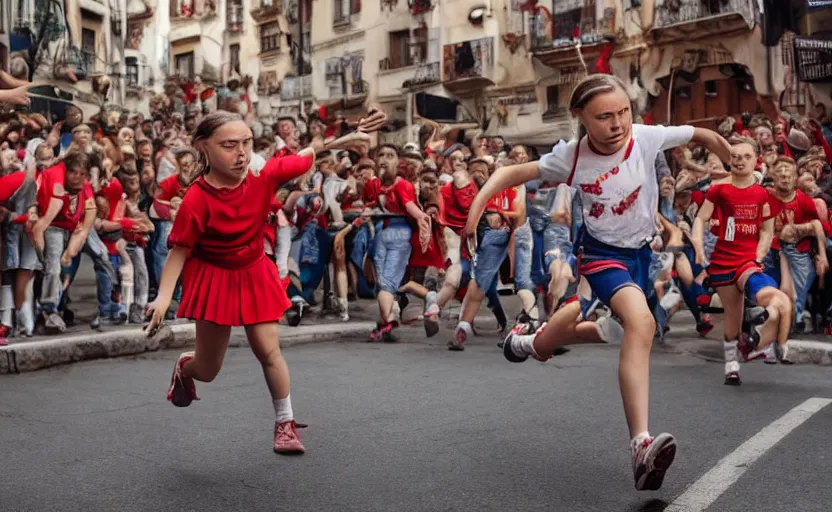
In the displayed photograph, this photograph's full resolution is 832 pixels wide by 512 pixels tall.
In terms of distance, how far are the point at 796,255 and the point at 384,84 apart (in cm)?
3088

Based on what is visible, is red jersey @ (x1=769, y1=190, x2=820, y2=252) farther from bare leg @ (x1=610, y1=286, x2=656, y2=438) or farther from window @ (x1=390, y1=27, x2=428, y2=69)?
window @ (x1=390, y1=27, x2=428, y2=69)

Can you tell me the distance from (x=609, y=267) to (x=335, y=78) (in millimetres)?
39167

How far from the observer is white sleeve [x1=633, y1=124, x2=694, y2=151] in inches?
193

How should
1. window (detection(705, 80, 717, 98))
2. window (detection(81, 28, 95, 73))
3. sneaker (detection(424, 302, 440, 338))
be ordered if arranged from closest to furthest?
sneaker (detection(424, 302, 440, 338)) < window (detection(81, 28, 95, 73)) < window (detection(705, 80, 717, 98))

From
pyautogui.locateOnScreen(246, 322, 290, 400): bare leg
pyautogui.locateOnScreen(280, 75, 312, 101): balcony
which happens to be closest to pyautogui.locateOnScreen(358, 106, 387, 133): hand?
pyautogui.locateOnScreen(246, 322, 290, 400): bare leg

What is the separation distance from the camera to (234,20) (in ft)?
152

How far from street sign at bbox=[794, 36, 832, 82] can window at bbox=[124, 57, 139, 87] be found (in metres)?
17.0

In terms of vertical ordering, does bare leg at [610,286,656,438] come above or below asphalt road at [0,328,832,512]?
above

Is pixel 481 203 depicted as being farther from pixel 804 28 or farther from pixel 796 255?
pixel 804 28

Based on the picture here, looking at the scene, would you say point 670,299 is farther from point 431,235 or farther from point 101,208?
point 101,208

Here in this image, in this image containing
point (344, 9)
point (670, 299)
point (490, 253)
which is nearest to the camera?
point (490, 253)

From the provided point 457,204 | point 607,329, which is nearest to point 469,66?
point 457,204

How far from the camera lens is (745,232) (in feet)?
26.3

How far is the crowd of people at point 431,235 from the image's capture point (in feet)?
16.2
